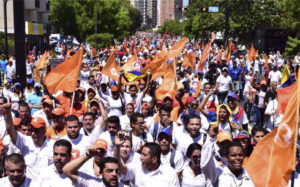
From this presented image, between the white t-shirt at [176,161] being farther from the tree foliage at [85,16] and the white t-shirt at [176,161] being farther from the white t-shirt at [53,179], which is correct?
the tree foliage at [85,16]

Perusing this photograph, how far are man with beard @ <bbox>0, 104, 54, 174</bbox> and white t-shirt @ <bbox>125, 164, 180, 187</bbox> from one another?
1.07 meters

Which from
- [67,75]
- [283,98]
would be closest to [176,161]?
[283,98]

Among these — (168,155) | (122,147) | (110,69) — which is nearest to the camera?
(122,147)

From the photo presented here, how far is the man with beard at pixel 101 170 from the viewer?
376 cm

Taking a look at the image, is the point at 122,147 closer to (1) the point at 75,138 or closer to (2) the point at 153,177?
(2) the point at 153,177

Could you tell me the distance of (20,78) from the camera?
436 inches

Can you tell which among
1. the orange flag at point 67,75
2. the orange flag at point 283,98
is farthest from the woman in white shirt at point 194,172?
the orange flag at point 67,75

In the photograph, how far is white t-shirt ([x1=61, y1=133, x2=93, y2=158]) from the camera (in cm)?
485

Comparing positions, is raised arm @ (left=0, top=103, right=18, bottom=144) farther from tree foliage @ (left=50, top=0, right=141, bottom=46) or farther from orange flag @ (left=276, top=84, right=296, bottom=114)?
tree foliage @ (left=50, top=0, right=141, bottom=46)

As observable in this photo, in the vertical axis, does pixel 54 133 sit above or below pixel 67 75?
below

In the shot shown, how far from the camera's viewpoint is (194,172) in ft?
14.4

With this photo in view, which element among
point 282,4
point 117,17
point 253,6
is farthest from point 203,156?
point 117,17

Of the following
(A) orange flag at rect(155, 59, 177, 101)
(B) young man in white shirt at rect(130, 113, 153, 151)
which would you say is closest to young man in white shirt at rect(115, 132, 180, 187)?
(B) young man in white shirt at rect(130, 113, 153, 151)

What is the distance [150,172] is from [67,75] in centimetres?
323
